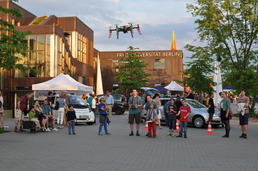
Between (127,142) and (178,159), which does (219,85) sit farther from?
(178,159)

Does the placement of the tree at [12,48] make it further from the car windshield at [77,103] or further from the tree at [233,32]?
the tree at [233,32]

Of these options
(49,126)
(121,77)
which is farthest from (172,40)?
(49,126)

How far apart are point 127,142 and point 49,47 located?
28.8 metres

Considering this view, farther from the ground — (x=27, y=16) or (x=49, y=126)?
(x=27, y=16)

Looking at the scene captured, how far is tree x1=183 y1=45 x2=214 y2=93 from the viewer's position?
28359mm

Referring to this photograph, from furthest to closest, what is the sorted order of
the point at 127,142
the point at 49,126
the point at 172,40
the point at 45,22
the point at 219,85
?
the point at 172,40 < the point at 45,22 < the point at 219,85 < the point at 49,126 < the point at 127,142

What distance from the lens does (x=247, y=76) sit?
85.9 ft

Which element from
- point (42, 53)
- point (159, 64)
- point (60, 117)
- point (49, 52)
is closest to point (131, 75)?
point (49, 52)

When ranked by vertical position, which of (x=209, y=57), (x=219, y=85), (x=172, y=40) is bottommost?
(x=219, y=85)

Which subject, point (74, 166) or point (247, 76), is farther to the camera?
point (247, 76)

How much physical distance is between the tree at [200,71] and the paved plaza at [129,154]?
15059 mm

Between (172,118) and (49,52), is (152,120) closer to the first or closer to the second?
(172,118)

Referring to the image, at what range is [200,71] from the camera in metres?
28.5

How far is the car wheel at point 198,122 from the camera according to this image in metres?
18.5
